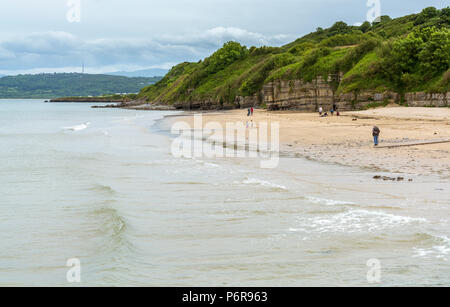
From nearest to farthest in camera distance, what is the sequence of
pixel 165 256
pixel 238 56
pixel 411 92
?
1. pixel 165 256
2. pixel 411 92
3. pixel 238 56

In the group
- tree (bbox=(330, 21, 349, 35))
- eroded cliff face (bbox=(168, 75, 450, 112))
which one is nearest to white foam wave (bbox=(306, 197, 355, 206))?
eroded cliff face (bbox=(168, 75, 450, 112))

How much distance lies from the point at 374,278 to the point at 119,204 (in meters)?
7.71

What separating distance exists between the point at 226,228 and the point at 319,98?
5196cm

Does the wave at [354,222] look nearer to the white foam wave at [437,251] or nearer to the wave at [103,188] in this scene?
the white foam wave at [437,251]

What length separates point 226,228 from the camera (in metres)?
9.40

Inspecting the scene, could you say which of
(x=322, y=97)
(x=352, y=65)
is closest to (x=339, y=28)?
(x=352, y=65)

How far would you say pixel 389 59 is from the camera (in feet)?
168

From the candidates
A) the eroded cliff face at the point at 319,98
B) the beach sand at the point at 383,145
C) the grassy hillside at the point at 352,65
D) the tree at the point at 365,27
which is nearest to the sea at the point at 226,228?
the beach sand at the point at 383,145

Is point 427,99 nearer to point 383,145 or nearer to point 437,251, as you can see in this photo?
point 383,145

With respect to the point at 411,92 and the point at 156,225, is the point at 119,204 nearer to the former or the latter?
the point at 156,225

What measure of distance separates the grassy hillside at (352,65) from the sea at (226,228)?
35.2 m

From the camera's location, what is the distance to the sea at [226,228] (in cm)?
684

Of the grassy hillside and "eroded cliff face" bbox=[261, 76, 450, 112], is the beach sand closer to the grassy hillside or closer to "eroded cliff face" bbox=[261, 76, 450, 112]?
"eroded cliff face" bbox=[261, 76, 450, 112]
